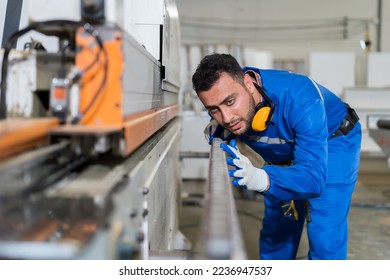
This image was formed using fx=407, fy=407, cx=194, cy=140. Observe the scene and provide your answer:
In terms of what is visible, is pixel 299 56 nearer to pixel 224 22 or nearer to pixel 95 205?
pixel 224 22

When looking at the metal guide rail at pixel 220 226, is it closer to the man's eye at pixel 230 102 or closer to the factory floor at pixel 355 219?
the man's eye at pixel 230 102

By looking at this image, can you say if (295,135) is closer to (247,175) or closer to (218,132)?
(247,175)

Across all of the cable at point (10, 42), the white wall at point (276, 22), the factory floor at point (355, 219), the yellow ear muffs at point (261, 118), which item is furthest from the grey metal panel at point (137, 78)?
the white wall at point (276, 22)

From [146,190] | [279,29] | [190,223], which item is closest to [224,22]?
[279,29]

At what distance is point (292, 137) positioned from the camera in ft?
5.15

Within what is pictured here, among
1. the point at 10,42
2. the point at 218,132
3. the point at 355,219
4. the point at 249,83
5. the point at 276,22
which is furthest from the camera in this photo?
the point at 276,22

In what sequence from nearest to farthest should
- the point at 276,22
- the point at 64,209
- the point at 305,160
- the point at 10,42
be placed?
the point at 64,209
the point at 10,42
the point at 305,160
the point at 276,22

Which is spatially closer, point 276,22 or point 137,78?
point 137,78

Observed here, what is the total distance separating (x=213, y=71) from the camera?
4.54ft

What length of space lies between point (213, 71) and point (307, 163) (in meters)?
0.44

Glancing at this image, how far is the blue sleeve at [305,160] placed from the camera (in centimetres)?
134

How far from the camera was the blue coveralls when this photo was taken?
137 centimetres

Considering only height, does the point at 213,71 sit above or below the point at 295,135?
above

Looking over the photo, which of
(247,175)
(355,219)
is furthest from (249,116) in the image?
(355,219)
